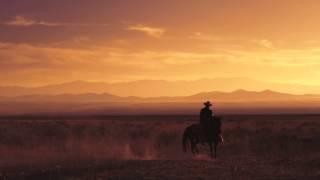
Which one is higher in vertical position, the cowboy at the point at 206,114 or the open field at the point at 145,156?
the cowboy at the point at 206,114

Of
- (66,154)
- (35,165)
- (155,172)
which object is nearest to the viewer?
(155,172)

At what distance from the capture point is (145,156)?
1490 inches

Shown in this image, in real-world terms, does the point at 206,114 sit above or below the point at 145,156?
above

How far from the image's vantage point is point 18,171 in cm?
2723

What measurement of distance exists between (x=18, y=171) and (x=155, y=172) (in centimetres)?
637

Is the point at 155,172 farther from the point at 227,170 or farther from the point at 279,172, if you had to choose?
the point at 279,172

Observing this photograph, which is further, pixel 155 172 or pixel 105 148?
pixel 105 148

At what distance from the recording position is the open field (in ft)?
80.8

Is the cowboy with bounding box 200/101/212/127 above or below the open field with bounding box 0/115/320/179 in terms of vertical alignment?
above

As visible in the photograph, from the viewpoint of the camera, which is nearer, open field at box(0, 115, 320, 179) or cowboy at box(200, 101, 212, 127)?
open field at box(0, 115, 320, 179)

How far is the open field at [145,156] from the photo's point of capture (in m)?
24.6

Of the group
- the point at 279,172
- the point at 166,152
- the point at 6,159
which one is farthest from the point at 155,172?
the point at 166,152

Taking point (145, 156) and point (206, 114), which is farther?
point (145, 156)

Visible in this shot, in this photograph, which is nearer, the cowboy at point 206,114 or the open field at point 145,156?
the open field at point 145,156
